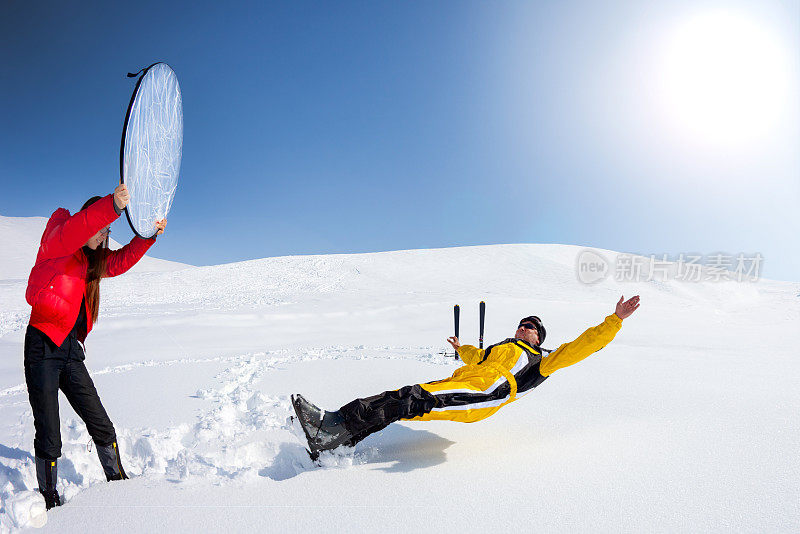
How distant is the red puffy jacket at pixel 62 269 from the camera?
93.9 inches

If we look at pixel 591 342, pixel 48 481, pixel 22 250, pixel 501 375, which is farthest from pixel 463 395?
pixel 22 250

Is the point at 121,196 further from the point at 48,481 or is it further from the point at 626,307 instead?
the point at 626,307

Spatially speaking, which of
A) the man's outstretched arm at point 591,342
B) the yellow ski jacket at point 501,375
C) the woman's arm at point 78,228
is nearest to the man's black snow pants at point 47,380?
the woman's arm at point 78,228

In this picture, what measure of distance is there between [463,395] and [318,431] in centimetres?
102

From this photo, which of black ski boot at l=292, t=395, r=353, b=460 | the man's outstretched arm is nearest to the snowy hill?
black ski boot at l=292, t=395, r=353, b=460

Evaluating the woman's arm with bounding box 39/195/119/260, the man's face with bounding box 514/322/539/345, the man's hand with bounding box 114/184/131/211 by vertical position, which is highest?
the man's hand with bounding box 114/184/131/211

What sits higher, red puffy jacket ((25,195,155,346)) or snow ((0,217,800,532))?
red puffy jacket ((25,195,155,346))

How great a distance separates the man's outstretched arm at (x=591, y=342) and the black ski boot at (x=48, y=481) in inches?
127

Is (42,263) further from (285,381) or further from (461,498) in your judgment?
(285,381)

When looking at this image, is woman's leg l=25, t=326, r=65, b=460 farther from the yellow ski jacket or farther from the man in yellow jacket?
the yellow ski jacket

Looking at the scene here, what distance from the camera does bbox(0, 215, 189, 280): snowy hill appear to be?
41469 mm

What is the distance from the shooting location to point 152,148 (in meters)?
3.04

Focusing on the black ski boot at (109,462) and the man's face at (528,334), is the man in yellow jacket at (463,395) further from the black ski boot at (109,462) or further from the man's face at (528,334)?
the black ski boot at (109,462)

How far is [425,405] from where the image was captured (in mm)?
2959
